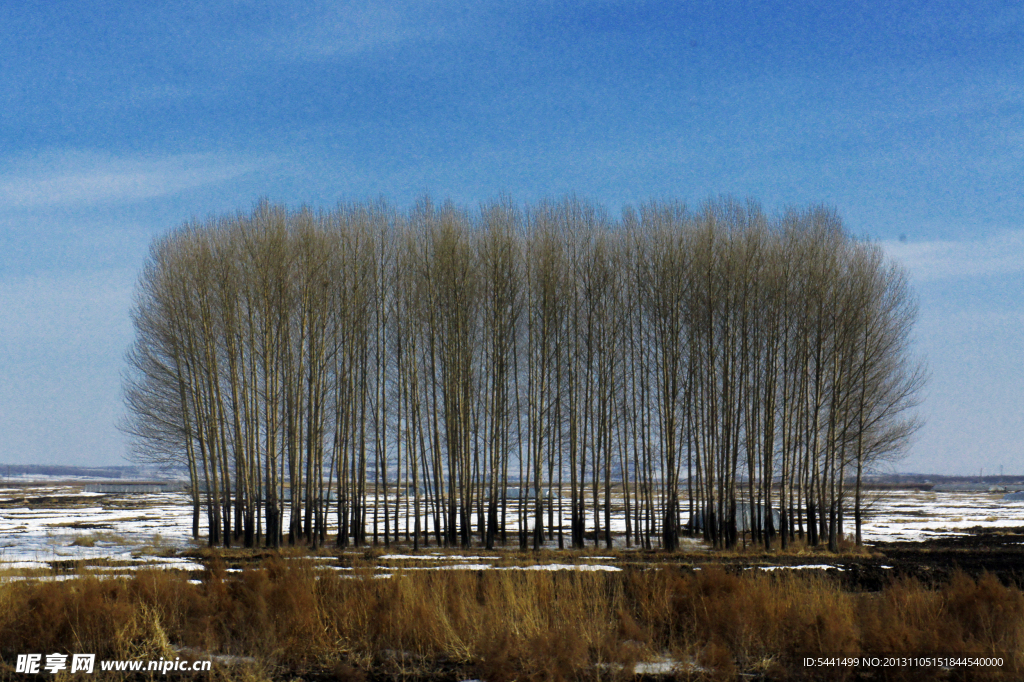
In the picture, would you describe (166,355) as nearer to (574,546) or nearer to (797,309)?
(574,546)

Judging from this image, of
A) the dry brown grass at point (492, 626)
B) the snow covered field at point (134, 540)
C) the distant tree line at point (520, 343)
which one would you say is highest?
the distant tree line at point (520, 343)

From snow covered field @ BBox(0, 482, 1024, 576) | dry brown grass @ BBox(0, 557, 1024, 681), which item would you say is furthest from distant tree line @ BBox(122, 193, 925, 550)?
dry brown grass @ BBox(0, 557, 1024, 681)

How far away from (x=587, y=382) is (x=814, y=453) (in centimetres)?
877

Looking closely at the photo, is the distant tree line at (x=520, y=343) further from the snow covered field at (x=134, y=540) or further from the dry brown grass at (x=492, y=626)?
the dry brown grass at (x=492, y=626)

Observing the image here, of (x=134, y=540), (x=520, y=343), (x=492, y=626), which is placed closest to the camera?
(x=492, y=626)

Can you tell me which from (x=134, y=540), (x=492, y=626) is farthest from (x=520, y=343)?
(x=492, y=626)

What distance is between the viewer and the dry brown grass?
928 cm

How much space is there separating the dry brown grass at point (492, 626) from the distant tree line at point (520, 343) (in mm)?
18243

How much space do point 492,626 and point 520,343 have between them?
22.4 meters

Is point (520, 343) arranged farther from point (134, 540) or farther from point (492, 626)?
point (492, 626)

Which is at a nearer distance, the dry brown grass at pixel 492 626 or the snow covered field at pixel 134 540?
the dry brown grass at pixel 492 626

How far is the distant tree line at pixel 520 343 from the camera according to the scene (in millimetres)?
30484

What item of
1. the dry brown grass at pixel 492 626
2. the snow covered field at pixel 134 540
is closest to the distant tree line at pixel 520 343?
the snow covered field at pixel 134 540

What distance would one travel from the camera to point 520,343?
1268 inches
